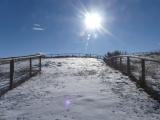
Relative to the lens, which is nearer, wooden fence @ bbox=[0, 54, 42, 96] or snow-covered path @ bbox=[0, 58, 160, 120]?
snow-covered path @ bbox=[0, 58, 160, 120]

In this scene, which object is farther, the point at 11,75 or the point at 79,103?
the point at 11,75

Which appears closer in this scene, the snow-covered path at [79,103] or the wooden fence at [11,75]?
the snow-covered path at [79,103]

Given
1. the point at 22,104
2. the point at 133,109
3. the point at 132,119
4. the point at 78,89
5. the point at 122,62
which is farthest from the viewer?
the point at 122,62

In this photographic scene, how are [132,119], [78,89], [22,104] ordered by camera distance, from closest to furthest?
[132,119] < [22,104] < [78,89]

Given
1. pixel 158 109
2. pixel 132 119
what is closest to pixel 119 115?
pixel 132 119

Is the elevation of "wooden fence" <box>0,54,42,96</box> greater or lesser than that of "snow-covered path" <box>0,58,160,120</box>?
greater

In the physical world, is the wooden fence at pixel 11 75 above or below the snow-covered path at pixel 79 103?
above

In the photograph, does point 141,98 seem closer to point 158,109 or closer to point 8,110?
point 158,109

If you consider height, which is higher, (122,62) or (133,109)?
(122,62)

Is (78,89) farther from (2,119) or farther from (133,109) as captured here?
(2,119)

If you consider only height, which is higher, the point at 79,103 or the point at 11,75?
the point at 11,75

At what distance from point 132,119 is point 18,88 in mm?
6553

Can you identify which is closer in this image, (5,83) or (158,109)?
(158,109)

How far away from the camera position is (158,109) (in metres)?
8.85
